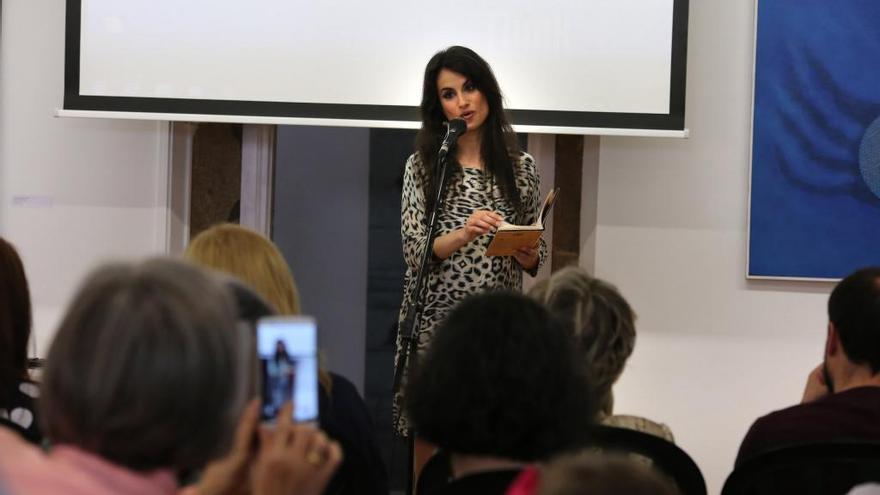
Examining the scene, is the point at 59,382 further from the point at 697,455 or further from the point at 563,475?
the point at 697,455

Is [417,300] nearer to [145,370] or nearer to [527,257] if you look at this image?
[527,257]

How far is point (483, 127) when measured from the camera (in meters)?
3.49

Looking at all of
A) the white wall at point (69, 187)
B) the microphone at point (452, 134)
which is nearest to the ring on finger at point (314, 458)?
the microphone at point (452, 134)

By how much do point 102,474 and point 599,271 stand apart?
3188mm

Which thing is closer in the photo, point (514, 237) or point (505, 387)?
point (505, 387)

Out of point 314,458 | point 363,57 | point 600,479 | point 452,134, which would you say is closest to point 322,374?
point 314,458

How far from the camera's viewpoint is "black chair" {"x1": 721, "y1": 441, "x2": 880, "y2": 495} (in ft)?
5.67

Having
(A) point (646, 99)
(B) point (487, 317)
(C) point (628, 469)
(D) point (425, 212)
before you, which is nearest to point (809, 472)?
(B) point (487, 317)

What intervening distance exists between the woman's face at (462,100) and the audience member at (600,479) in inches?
96.4

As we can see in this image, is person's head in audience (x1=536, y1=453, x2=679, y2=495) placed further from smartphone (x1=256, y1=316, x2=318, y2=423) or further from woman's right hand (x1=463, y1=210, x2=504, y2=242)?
woman's right hand (x1=463, y1=210, x2=504, y2=242)

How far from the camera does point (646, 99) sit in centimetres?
387

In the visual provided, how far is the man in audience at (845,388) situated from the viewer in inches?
75.9

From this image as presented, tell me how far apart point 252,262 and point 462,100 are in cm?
171

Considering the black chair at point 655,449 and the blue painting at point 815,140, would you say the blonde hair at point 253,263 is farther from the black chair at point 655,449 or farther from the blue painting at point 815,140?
the blue painting at point 815,140
